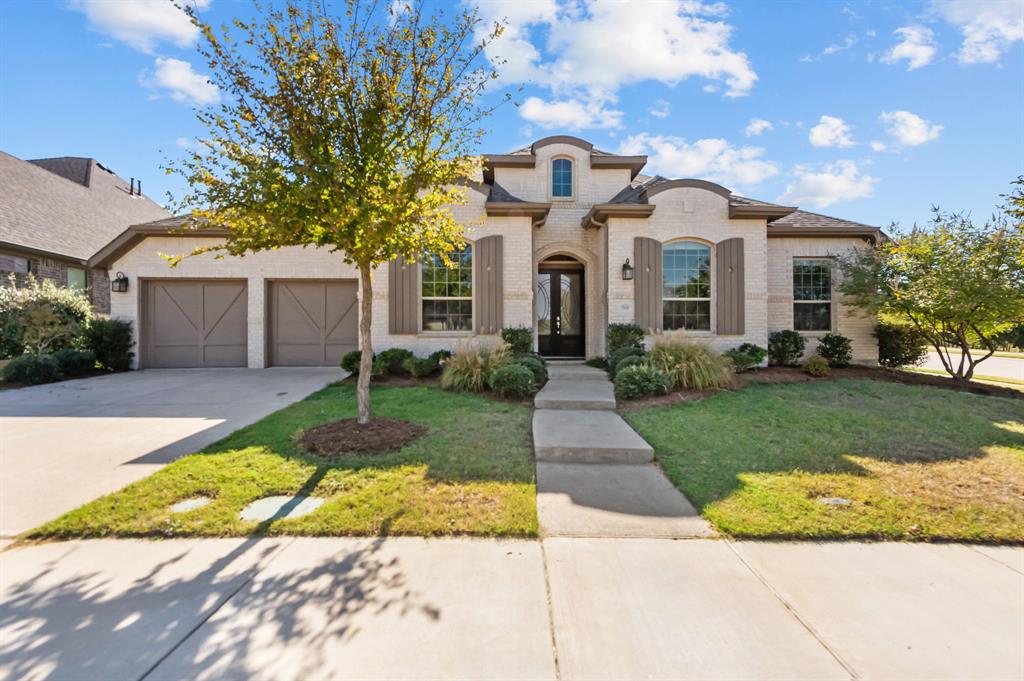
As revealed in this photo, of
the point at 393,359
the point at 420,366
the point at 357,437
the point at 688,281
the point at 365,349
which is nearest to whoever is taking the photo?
the point at 357,437

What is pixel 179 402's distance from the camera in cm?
694

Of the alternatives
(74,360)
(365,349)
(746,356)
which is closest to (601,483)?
(365,349)

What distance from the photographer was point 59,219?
15352mm

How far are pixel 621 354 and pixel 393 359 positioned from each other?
468 cm

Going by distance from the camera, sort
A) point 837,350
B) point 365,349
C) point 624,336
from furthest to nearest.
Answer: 1. point 837,350
2. point 624,336
3. point 365,349

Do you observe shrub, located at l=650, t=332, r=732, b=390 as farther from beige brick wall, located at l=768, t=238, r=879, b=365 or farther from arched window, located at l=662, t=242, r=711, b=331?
beige brick wall, located at l=768, t=238, r=879, b=365

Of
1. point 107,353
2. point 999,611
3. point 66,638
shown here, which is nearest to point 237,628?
point 66,638

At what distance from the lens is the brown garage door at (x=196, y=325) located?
35.8 feet

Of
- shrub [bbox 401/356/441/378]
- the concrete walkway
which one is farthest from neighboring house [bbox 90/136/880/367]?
the concrete walkway

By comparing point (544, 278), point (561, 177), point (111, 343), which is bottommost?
point (111, 343)

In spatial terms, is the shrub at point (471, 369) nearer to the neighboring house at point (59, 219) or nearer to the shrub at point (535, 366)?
the shrub at point (535, 366)

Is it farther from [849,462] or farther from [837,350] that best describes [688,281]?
[849,462]

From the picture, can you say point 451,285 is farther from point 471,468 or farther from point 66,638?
point 66,638

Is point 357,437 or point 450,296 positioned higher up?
point 450,296
